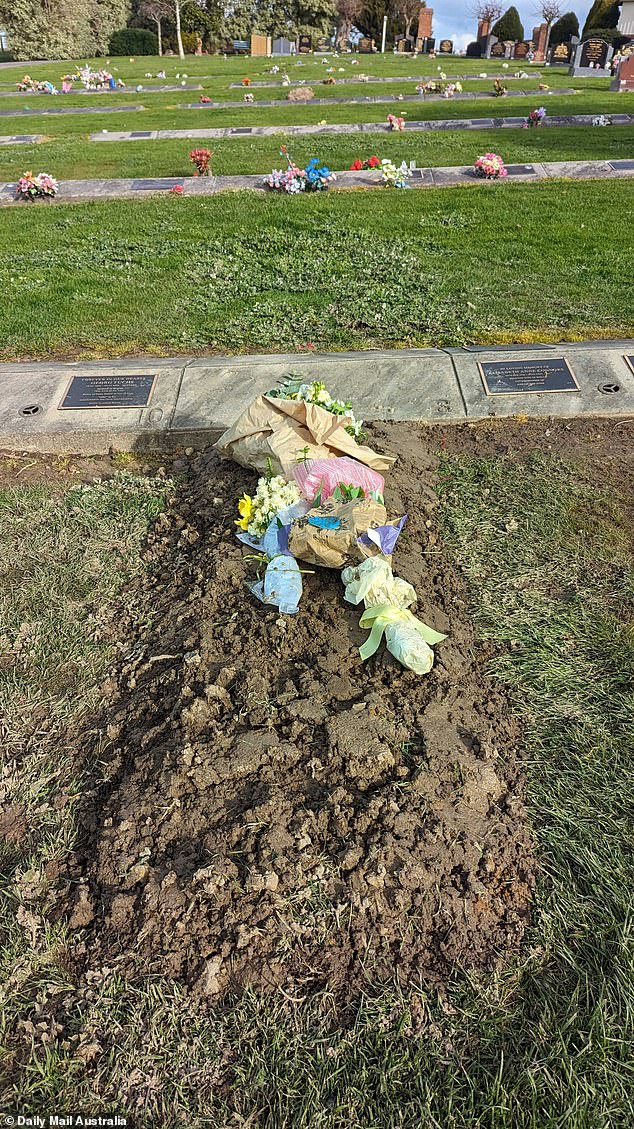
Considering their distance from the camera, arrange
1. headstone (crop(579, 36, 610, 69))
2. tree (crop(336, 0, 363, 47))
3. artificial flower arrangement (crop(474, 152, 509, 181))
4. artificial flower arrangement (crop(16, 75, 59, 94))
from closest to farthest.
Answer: artificial flower arrangement (crop(474, 152, 509, 181))
artificial flower arrangement (crop(16, 75, 59, 94))
headstone (crop(579, 36, 610, 69))
tree (crop(336, 0, 363, 47))

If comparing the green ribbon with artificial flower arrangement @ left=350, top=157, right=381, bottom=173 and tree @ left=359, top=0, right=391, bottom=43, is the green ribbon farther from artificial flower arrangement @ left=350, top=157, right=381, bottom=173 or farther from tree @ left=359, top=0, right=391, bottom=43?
tree @ left=359, top=0, right=391, bottom=43

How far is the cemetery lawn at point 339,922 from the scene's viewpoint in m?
1.81

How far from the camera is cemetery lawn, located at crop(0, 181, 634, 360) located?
6.06 metres

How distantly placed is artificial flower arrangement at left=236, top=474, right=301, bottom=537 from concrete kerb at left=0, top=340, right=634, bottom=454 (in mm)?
1578

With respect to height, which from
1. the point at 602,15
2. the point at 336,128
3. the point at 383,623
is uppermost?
the point at 602,15

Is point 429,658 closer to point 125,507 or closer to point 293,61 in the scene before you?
point 125,507

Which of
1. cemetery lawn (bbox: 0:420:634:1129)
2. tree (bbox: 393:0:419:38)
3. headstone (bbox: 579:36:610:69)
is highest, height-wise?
tree (bbox: 393:0:419:38)

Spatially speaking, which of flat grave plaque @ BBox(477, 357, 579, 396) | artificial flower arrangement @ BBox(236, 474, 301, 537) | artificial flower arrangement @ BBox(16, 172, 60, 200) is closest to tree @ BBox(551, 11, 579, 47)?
artificial flower arrangement @ BBox(16, 172, 60, 200)

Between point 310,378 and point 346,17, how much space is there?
49.6m

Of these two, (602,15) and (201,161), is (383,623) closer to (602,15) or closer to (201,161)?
(201,161)

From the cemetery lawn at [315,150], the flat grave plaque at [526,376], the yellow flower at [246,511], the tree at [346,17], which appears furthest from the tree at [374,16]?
the yellow flower at [246,511]

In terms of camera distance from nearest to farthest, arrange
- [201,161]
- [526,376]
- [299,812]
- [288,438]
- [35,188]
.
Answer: [299,812], [288,438], [526,376], [35,188], [201,161]

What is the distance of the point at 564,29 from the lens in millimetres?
38906

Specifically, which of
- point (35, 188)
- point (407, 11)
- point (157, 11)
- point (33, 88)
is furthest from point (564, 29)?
point (35, 188)
